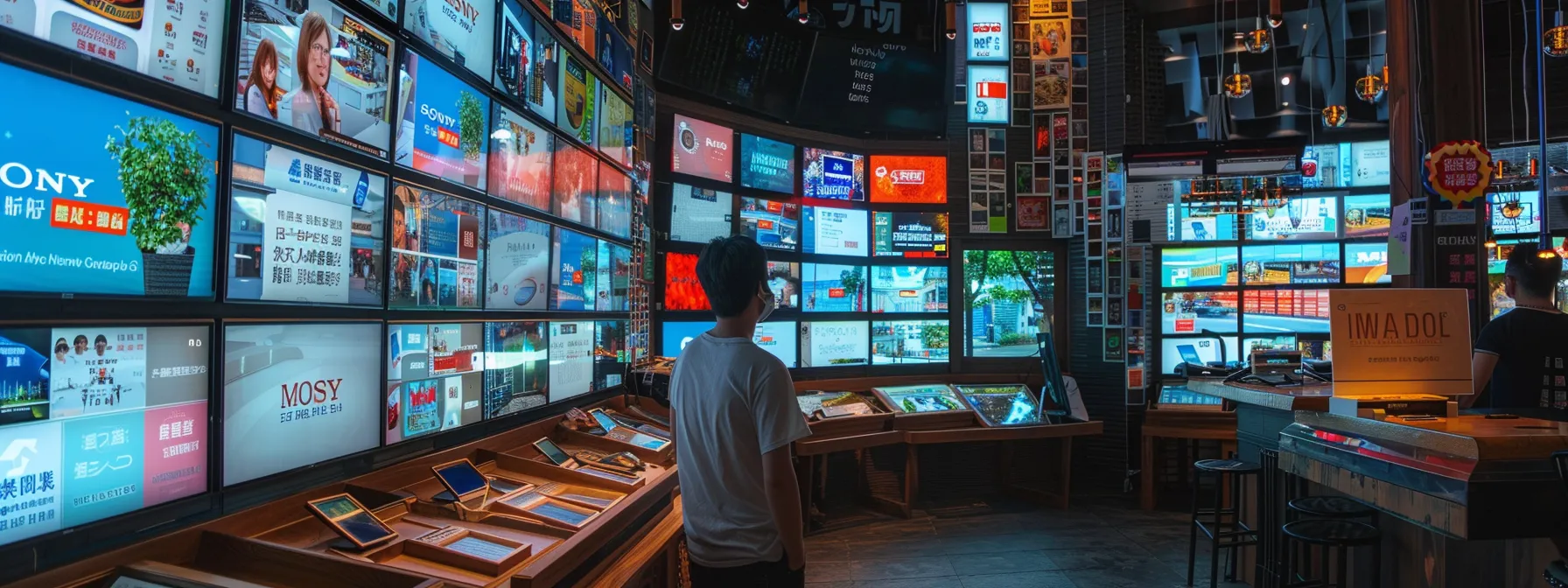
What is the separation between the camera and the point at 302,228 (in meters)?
2.38

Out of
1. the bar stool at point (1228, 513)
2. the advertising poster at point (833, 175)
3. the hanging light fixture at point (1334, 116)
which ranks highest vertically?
the hanging light fixture at point (1334, 116)

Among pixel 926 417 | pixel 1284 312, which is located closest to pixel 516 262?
pixel 926 417

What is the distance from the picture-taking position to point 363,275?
2.66m

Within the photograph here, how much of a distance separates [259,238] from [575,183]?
2236 millimetres

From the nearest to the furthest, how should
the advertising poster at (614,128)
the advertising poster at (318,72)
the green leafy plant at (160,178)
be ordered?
the green leafy plant at (160,178) → the advertising poster at (318,72) → the advertising poster at (614,128)

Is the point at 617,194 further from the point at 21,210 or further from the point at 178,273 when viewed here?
the point at 21,210

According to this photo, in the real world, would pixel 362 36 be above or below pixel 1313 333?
above

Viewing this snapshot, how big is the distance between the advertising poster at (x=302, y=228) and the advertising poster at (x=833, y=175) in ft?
16.2

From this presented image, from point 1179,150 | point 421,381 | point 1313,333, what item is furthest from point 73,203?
point 1313,333

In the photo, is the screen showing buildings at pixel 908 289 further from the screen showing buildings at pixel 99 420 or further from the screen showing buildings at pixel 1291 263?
the screen showing buildings at pixel 99 420

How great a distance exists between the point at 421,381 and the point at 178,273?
3.55 ft

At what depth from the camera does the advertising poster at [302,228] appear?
2166 millimetres

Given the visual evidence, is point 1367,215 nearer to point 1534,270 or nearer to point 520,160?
point 1534,270

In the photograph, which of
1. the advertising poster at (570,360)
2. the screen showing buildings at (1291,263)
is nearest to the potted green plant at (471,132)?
the advertising poster at (570,360)
